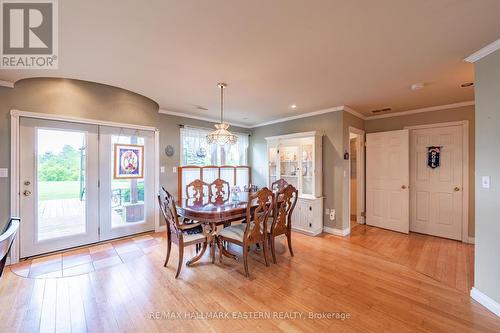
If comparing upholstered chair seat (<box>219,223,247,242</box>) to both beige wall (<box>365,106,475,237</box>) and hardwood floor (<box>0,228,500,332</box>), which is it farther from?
beige wall (<box>365,106,475,237</box>)

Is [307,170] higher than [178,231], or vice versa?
[307,170]

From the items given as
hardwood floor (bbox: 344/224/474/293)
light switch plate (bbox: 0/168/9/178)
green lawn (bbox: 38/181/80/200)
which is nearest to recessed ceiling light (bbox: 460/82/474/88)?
hardwood floor (bbox: 344/224/474/293)

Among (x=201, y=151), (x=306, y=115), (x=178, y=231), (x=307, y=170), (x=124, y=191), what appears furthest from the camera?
(x=201, y=151)

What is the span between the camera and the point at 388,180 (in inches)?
169

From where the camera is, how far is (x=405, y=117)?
4191mm

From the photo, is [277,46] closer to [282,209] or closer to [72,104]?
[282,209]

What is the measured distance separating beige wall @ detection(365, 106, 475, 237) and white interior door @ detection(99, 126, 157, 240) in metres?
4.64

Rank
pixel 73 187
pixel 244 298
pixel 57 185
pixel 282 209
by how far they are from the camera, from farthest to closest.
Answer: pixel 73 187 < pixel 57 185 < pixel 282 209 < pixel 244 298

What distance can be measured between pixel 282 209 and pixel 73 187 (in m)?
3.09

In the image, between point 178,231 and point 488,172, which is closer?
point 488,172

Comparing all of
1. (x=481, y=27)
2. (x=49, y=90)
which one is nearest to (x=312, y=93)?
(x=481, y=27)

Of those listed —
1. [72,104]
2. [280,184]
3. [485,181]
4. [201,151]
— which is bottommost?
[280,184]

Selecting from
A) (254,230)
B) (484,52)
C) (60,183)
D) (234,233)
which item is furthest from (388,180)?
(60,183)

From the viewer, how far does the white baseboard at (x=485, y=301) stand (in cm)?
186
